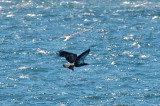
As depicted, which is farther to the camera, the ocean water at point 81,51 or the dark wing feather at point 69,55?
the ocean water at point 81,51

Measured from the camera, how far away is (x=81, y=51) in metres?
60.3

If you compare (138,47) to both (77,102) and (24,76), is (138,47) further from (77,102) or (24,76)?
(77,102)

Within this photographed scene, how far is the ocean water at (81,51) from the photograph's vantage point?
4494cm

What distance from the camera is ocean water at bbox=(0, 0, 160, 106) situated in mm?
44938

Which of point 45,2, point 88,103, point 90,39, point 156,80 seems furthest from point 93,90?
point 45,2

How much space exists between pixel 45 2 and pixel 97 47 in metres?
35.0

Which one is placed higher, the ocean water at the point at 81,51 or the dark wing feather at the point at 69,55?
the dark wing feather at the point at 69,55

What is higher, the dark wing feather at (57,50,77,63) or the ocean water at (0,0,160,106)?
the dark wing feather at (57,50,77,63)

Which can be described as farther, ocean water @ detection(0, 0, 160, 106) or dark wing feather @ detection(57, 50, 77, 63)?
ocean water @ detection(0, 0, 160, 106)

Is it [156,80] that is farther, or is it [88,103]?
[156,80]

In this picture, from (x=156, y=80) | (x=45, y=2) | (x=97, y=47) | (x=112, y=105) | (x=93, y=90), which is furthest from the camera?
(x=45, y=2)

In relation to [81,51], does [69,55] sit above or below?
above

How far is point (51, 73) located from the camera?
52.2 meters

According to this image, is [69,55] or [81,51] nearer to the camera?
[69,55]
